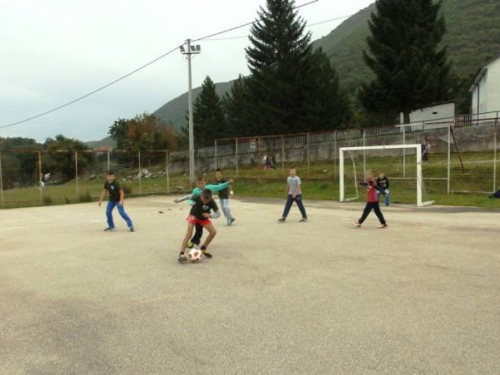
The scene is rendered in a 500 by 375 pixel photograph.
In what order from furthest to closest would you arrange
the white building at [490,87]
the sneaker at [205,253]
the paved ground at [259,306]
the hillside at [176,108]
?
the hillside at [176,108]
the white building at [490,87]
the sneaker at [205,253]
the paved ground at [259,306]

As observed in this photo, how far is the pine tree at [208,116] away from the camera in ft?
203

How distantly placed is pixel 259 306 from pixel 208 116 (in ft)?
193

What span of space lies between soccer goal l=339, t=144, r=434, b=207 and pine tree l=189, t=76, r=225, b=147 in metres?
33.6

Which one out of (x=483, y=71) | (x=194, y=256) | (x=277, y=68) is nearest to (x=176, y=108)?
(x=277, y=68)

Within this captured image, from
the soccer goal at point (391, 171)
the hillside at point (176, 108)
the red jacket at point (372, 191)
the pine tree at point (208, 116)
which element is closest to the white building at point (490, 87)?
the soccer goal at point (391, 171)

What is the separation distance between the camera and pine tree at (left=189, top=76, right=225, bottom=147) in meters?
61.8

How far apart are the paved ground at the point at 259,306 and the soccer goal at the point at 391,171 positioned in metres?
8.42

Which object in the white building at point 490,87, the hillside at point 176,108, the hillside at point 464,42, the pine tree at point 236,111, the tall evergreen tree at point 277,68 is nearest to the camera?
the white building at point 490,87

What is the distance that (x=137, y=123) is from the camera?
70750 millimetres

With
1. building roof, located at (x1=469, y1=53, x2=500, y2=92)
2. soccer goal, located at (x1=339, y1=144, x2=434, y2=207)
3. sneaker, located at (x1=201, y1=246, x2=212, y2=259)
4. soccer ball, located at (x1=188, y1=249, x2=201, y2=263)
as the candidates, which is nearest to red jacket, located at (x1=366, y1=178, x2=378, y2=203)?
sneaker, located at (x1=201, y1=246, x2=212, y2=259)

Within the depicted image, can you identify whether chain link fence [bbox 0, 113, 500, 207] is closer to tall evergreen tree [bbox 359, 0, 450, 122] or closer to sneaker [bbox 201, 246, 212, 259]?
tall evergreen tree [bbox 359, 0, 450, 122]

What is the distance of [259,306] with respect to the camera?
5.45 metres

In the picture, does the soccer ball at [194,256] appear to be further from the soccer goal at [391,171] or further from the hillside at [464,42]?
the hillside at [464,42]

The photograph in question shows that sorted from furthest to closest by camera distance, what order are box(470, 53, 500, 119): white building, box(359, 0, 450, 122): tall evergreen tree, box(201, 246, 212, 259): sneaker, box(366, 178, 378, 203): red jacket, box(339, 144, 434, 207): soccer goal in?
box(470, 53, 500, 119): white building
box(359, 0, 450, 122): tall evergreen tree
box(339, 144, 434, 207): soccer goal
box(366, 178, 378, 203): red jacket
box(201, 246, 212, 259): sneaker
